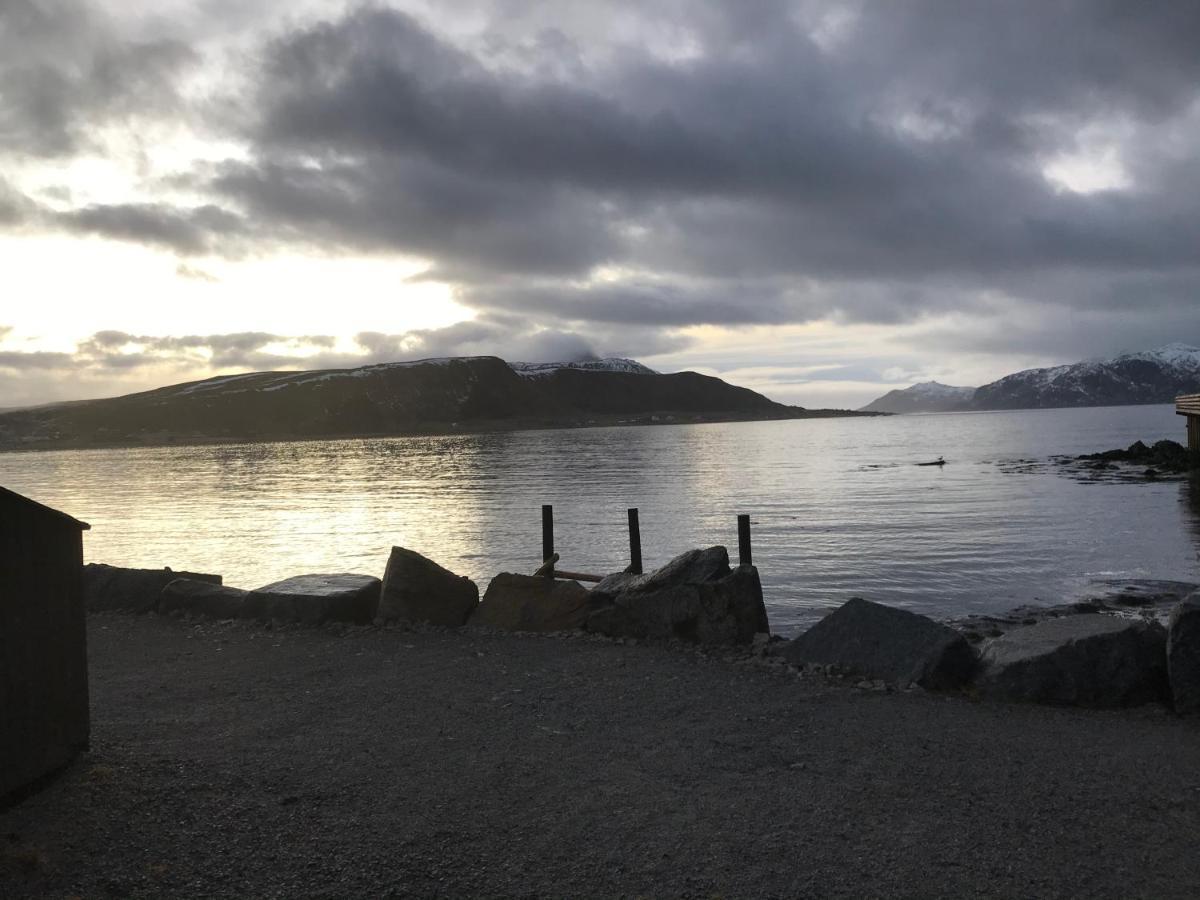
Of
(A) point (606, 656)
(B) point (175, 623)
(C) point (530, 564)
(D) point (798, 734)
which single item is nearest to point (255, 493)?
(C) point (530, 564)

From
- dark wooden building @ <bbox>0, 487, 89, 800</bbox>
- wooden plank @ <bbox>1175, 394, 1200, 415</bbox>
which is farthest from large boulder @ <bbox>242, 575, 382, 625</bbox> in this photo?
wooden plank @ <bbox>1175, 394, 1200, 415</bbox>

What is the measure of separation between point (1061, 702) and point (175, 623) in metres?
12.7

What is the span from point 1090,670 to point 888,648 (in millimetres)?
2216

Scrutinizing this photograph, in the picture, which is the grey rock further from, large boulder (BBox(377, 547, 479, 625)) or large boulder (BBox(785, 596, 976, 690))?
large boulder (BBox(377, 547, 479, 625))

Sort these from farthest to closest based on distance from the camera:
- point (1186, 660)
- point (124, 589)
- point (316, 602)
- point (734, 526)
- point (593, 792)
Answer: point (734, 526)
point (124, 589)
point (316, 602)
point (1186, 660)
point (593, 792)

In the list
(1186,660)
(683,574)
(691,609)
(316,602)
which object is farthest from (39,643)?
(1186,660)

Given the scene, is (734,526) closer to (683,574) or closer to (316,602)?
(683,574)

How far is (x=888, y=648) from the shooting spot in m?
10.6

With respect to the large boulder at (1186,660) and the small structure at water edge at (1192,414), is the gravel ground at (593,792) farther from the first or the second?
the small structure at water edge at (1192,414)

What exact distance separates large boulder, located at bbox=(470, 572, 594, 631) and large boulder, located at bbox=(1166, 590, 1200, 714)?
7.62 metres

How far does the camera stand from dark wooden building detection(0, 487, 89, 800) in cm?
619

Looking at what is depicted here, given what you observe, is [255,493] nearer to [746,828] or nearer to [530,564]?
[530,564]

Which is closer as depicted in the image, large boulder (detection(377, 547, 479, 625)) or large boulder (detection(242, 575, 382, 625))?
large boulder (detection(242, 575, 382, 625))

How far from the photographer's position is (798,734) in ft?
27.5
